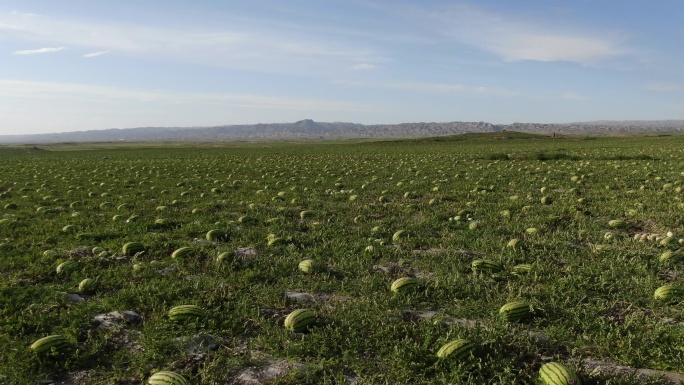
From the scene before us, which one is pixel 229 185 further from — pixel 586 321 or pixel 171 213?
pixel 586 321

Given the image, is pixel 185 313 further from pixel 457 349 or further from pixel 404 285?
pixel 457 349

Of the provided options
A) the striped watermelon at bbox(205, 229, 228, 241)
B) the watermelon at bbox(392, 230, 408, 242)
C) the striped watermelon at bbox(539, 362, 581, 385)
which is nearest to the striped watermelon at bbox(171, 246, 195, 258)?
the striped watermelon at bbox(205, 229, 228, 241)

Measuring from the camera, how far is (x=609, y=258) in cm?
739

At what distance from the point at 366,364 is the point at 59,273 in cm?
554

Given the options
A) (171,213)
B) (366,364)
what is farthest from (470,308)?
(171,213)


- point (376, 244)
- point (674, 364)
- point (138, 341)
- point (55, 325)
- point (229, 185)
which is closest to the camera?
point (674, 364)

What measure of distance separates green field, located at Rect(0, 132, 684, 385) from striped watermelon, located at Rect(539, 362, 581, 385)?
0.22m

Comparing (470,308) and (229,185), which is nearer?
(470,308)

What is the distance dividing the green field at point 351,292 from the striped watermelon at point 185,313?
0.03 m

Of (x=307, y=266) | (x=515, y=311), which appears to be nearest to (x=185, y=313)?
(x=307, y=266)

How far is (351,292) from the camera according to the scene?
640 centimetres

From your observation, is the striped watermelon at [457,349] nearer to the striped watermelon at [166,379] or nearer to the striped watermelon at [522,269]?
the striped watermelon at [166,379]

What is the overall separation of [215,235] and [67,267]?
9.43ft

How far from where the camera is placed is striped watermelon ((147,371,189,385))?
4.14m
